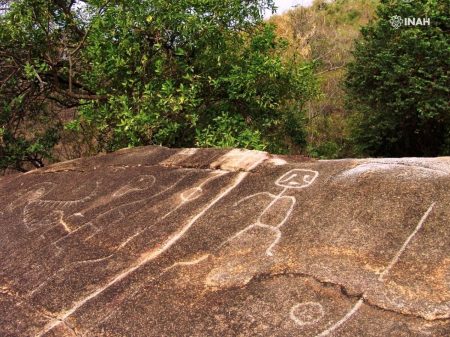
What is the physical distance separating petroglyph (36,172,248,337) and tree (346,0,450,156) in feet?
26.8

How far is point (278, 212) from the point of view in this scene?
3510mm

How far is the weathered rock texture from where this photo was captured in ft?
8.37

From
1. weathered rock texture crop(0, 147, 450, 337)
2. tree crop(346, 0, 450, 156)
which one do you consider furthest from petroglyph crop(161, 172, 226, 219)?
tree crop(346, 0, 450, 156)

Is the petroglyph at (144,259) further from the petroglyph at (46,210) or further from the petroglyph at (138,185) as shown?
the petroglyph at (46,210)

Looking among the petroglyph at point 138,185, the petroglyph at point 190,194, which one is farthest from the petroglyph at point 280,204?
the petroglyph at point 138,185

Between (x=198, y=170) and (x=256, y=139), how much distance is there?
1999 mm

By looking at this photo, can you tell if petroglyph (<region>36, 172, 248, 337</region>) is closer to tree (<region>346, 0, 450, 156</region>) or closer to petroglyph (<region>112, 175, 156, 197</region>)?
petroglyph (<region>112, 175, 156, 197</region>)

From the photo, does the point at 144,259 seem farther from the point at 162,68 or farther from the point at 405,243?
the point at 162,68

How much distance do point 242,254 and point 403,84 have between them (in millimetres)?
9470

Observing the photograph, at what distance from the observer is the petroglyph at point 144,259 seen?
291cm

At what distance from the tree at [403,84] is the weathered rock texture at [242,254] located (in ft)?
25.2

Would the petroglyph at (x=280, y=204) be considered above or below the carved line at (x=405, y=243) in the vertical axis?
above

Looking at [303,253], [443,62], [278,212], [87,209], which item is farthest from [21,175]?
[443,62]

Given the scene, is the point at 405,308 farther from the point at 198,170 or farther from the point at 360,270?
the point at 198,170
